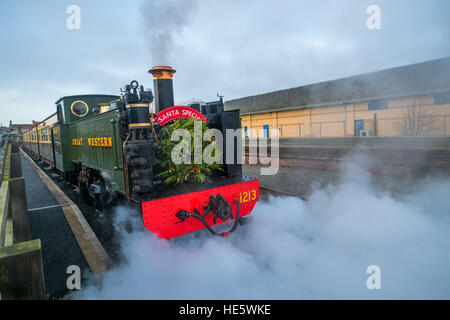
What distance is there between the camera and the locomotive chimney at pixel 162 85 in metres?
4.05

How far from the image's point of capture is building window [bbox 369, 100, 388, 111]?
15219 millimetres

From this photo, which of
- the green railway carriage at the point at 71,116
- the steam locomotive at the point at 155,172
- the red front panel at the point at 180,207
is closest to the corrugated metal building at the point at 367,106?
the steam locomotive at the point at 155,172

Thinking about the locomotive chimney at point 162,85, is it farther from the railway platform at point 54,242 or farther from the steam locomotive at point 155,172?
the railway platform at point 54,242

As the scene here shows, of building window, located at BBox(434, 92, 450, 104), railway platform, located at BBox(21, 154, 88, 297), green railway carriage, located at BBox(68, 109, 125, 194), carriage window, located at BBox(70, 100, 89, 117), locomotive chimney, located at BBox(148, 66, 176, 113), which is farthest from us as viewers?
building window, located at BBox(434, 92, 450, 104)

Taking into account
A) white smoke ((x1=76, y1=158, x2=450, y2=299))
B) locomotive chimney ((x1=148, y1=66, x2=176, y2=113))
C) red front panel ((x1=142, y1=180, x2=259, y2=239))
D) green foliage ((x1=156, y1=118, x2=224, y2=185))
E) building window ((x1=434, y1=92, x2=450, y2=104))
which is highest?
building window ((x1=434, y1=92, x2=450, y2=104))

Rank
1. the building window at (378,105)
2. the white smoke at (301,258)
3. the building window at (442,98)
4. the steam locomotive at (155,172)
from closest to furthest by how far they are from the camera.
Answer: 1. the white smoke at (301,258)
2. the steam locomotive at (155,172)
3. the building window at (442,98)
4. the building window at (378,105)

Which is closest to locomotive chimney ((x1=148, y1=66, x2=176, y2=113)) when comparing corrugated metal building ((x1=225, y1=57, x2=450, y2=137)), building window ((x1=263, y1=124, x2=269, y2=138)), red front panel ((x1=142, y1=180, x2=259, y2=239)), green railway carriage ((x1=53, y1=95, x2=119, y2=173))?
red front panel ((x1=142, y1=180, x2=259, y2=239))

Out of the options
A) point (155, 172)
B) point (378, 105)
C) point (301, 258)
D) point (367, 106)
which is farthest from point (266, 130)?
point (301, 258)

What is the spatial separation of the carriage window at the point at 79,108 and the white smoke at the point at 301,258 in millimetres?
3849

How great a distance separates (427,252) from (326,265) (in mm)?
1239

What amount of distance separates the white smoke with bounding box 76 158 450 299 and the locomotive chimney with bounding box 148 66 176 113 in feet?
5.91

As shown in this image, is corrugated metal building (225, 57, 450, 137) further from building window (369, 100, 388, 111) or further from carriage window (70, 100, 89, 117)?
carriage window (70, 100, 89, 117)
